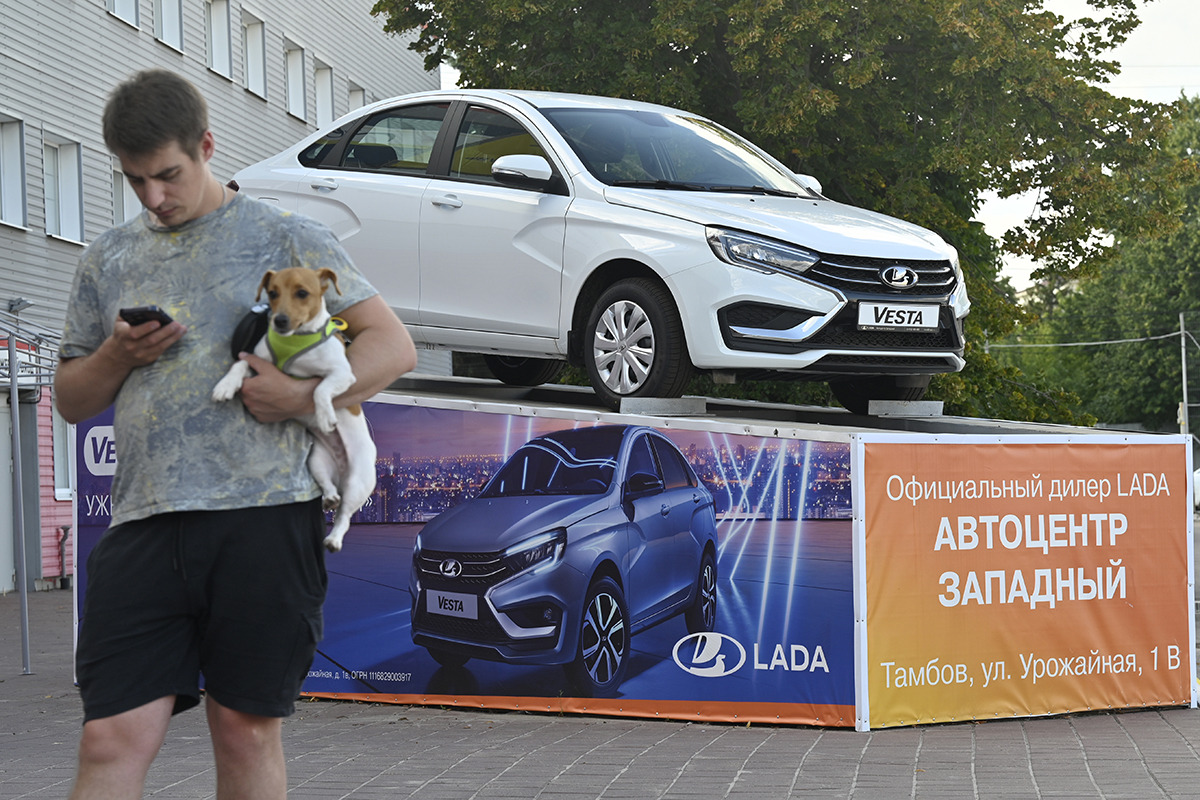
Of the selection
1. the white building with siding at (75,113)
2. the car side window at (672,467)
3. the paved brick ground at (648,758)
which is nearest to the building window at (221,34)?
→ the white building with siding at (75,113)

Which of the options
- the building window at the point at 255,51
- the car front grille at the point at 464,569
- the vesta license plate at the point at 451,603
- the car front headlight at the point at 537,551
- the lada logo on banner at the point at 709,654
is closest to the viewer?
the lada logo on banner at the point at 709,654

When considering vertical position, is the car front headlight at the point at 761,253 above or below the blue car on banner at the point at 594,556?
above

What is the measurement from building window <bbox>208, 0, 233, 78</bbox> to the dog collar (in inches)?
910

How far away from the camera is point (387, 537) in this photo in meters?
8.45

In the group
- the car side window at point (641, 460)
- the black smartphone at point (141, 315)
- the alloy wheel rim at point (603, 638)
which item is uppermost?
the black smartphone at point (141, 315)

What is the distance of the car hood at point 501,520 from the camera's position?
7.81m

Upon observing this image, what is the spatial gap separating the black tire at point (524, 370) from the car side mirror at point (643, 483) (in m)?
2.55

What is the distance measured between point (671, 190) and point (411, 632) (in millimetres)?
2856

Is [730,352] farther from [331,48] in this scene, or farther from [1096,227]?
[331,48]

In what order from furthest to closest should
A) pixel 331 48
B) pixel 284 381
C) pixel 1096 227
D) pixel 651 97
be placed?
pixel 331 48 → pixel 1096 227 → pixel 651 97 → pixel 284 381

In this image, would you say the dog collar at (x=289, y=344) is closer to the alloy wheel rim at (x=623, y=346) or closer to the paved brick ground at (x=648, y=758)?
Result: the paved brick ground at (x=648, y=758)

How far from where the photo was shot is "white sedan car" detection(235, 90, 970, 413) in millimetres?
7508

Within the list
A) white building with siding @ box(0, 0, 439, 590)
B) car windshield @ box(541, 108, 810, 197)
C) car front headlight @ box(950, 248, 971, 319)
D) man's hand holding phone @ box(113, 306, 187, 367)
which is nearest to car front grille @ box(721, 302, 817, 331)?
car front headlight @ box(950, 248, 971, 319)

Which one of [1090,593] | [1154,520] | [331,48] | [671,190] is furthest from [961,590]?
[331,48]
